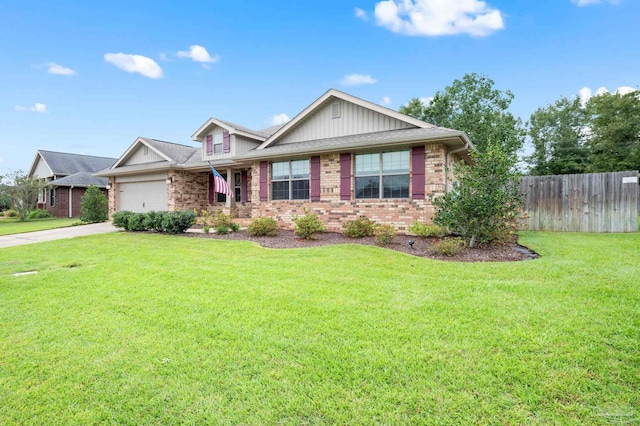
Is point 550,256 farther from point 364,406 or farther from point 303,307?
point 364,406

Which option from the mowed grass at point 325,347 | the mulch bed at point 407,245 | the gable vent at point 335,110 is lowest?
the mowed grass at point 325,347

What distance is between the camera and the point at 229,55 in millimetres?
16094

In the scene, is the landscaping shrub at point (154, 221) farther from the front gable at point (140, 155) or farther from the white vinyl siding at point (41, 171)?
the white vinyl siding at point (41, 171)

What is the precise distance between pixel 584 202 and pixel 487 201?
6024 mm

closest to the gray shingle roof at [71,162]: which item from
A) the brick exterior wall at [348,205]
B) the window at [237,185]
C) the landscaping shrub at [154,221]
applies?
the window at [237,185]

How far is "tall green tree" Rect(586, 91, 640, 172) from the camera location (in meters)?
22.8

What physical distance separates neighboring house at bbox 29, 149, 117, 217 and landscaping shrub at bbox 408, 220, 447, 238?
25962 millimetres

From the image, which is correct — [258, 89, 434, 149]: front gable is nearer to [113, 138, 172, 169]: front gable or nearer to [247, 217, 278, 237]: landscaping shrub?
[247, 217, 278, 237]: landscaping shrub

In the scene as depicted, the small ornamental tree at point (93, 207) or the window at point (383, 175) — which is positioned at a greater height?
the window at point (383, 175)

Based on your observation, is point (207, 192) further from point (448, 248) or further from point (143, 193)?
point (448, 248)

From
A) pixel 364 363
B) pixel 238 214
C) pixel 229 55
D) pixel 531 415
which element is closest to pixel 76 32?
pixel 229 55

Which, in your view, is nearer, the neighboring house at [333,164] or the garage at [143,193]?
the neighboring house at [333,164]

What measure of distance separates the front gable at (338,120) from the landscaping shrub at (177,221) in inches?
172

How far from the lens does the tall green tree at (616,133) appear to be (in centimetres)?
2280
